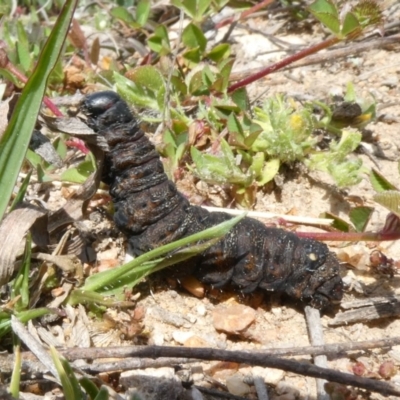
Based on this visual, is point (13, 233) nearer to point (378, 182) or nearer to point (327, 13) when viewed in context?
point (378, 182)

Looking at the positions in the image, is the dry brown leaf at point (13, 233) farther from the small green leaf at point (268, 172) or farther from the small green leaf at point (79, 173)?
the small green leaf at point (268, 172)

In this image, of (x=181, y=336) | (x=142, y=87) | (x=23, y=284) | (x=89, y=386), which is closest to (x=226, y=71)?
(x=142, y=87)

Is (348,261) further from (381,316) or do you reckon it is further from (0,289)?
(0,289)

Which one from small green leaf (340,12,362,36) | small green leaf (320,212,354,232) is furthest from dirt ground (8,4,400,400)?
small green leaf (340,12,362,36)

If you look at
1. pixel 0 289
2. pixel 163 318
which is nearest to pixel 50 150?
pixel 0 289

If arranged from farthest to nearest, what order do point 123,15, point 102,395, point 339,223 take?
point 123,15
point 339,223
point 102,395

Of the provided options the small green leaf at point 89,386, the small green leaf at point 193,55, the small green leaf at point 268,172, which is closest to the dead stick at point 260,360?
the small green leaf at point 89,386
